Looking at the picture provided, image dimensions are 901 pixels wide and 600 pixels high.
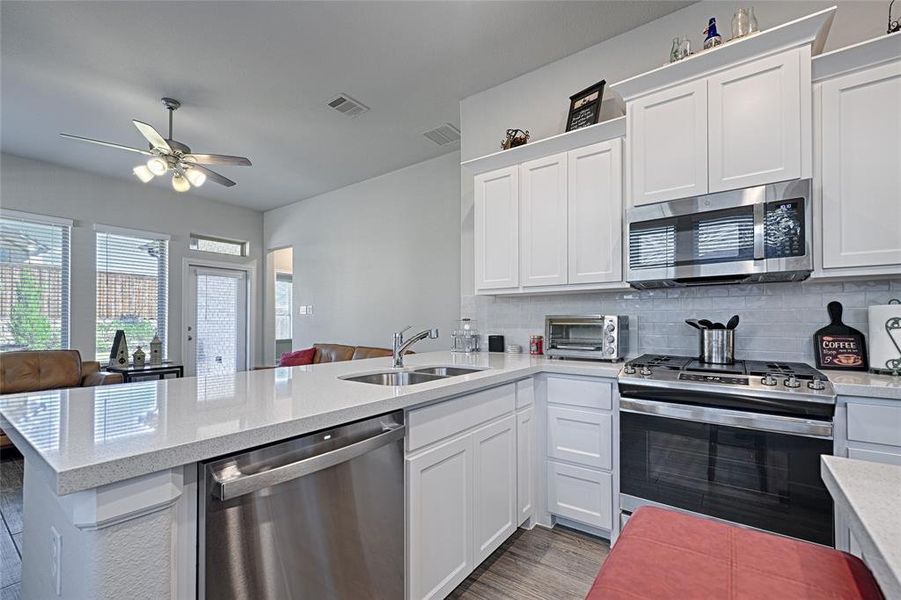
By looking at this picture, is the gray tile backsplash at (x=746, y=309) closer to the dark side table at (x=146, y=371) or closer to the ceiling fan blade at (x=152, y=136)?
the ceiling fan blade at (x=152, y=136)

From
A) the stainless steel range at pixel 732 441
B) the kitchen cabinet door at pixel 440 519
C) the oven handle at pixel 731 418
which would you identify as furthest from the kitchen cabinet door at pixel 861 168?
the kitchen cabinet door at pixel 440 519

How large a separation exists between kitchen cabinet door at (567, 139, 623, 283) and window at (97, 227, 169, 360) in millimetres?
5576

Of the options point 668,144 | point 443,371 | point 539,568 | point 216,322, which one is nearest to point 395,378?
point 443,371

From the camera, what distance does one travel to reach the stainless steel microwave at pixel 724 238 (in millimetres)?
1829

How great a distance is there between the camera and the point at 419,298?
4641 mm

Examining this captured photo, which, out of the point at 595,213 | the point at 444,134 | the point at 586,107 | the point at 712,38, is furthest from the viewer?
the point at 444,134

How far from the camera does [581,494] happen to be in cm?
218

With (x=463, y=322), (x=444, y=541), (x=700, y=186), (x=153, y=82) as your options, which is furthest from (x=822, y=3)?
(x=153, y=82)

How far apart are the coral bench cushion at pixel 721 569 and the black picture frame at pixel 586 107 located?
2.31m

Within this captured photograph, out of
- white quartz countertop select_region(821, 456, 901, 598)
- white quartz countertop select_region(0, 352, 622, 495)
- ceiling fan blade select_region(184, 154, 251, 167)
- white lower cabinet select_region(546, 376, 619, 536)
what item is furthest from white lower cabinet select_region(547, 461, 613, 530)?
ceiling fan blade select_region(184, 154, 251, 167)

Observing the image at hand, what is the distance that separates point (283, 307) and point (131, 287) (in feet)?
7.93

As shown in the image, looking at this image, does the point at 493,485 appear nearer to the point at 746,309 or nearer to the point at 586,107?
the point at 746,309

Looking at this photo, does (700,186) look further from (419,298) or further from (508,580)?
(419,298)

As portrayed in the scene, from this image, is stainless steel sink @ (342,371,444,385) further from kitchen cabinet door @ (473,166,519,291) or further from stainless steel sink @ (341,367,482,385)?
kitchen cabinet door @ (473,166,519,291)
